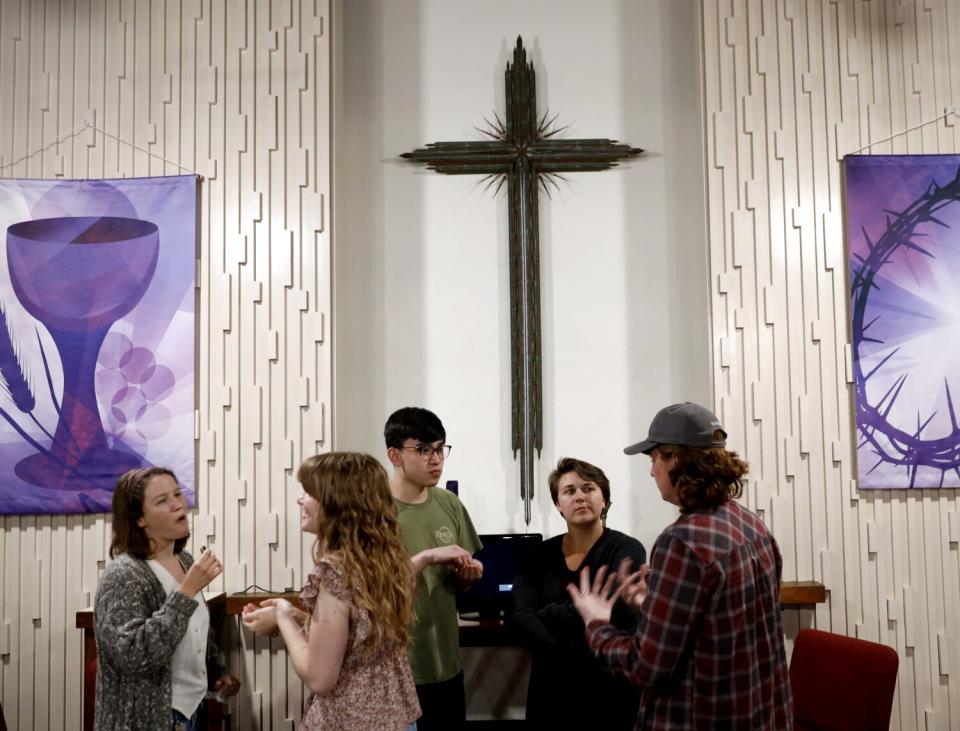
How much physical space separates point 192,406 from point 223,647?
1.14 metres

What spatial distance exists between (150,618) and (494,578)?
1734mm

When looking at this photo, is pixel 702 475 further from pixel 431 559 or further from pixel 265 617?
pixel 265 617

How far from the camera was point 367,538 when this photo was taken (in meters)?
2.00

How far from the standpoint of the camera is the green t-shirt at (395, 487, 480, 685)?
2.63 metres

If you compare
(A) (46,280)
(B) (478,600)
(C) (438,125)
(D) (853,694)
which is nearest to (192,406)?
(A) (46,280)

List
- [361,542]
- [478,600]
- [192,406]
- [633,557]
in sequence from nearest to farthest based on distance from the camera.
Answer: [361,542], [633,557], [478,600], [192,406]

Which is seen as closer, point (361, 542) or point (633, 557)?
point (361, 542)

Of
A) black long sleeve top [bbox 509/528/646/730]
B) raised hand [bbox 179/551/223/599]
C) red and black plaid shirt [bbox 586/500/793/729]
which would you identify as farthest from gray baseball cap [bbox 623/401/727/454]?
raised hand [bbox 179/551/223/599]

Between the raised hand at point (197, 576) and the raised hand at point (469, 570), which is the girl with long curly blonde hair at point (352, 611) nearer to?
the raised hand at point (197, 576)

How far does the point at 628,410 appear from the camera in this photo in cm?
435

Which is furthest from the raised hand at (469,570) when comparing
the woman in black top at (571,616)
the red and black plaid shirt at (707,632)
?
the red and black plaid shirt at (707,632)

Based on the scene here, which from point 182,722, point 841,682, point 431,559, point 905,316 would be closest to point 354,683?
point 431,559

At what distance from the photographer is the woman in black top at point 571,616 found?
2.47 meters

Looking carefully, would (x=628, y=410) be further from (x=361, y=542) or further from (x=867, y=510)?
(x=361, y=542)
